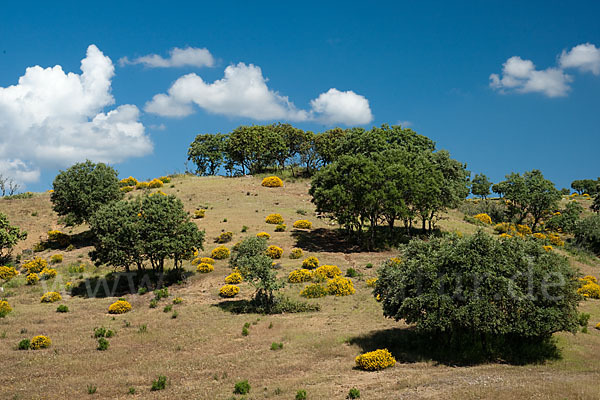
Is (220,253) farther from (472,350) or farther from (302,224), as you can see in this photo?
(472,350)

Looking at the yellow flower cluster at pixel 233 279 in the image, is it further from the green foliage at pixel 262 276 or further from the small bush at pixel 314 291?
the small bush at pixel 314 291

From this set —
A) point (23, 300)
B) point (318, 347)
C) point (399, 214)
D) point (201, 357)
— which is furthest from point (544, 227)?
point (23, 300)

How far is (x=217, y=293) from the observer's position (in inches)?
1523

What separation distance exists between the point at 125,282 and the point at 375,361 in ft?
99.9

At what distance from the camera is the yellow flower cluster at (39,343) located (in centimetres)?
2595

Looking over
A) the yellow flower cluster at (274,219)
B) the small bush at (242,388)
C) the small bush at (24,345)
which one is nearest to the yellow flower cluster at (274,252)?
the yellow flower cluster at (274,219)

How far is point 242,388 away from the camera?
760 inches

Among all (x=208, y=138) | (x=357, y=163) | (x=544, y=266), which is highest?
(x=208, y=138)

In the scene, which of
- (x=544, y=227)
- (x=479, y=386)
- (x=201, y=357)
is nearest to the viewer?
(x=479, y=386)

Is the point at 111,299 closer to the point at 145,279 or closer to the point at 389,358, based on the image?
the point at 145,279

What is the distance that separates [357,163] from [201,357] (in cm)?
3363

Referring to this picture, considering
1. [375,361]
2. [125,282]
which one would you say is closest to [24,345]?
[125,282]

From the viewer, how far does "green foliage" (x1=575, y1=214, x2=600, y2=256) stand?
213ft

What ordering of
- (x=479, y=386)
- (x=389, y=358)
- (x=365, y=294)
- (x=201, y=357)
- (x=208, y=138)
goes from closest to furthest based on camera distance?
(x=479, y=386) < (x=389, y=358) < (x=201, y=357) < (x=365, y=294) < (x=208, y=138)
